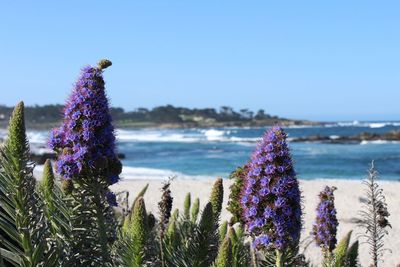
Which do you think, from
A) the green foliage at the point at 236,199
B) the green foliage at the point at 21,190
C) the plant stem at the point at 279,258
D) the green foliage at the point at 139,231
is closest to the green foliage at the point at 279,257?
the plant stem at the point at 279,258

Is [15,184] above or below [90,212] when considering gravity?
above

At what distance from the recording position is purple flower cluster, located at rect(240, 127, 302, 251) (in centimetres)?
379

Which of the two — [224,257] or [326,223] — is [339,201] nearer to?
[326,223]

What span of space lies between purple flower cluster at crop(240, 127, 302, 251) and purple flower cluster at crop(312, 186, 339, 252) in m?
1.88

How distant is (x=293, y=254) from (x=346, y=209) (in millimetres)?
21784

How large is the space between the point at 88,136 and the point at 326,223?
3122 mm

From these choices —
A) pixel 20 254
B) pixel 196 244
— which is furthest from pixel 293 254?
pixel 20 254

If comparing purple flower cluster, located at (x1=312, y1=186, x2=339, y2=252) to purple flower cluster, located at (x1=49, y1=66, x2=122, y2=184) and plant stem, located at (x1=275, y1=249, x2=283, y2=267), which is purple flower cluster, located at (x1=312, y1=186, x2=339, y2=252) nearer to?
plant stem, located at (x1=275, y1=249, x2=283, y2=267)

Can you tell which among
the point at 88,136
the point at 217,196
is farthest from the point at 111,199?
the point at 217,196

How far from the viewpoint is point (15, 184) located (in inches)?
105

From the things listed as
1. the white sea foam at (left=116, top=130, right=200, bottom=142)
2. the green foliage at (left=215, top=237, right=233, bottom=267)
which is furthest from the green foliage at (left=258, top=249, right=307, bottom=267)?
the white sea foam at (left=116, top=130, right=200, bottom=142)

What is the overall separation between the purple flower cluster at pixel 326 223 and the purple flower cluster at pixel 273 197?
6.16 feet

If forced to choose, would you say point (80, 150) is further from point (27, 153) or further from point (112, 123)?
point (27, 153)

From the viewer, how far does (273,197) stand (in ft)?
12.6
